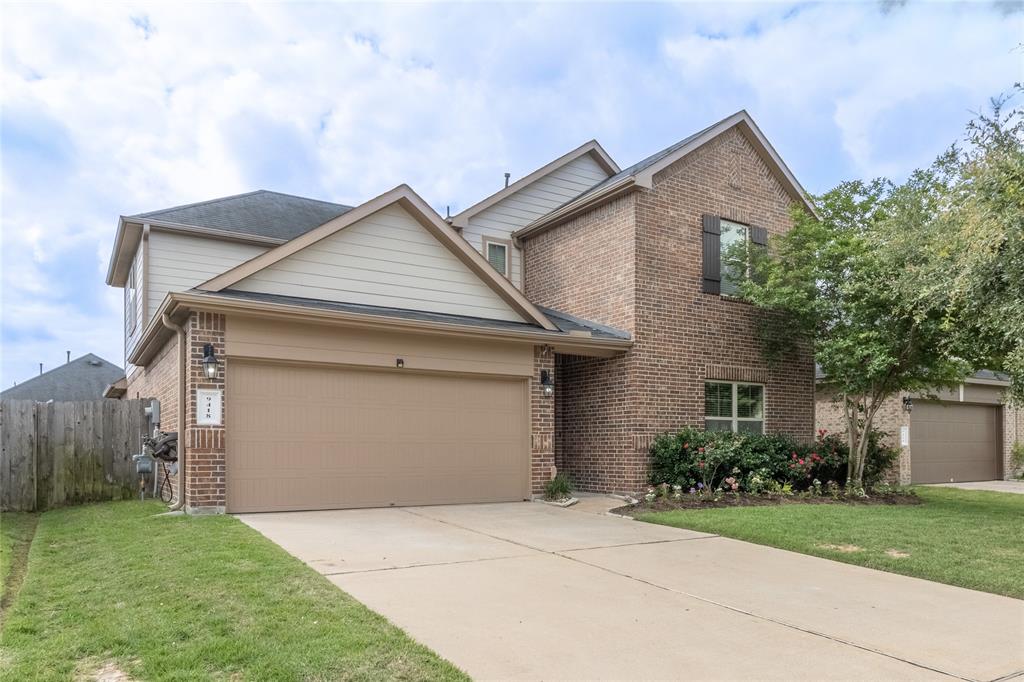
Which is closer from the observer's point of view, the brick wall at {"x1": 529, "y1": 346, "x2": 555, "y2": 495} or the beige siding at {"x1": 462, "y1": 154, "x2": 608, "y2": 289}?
the brick wall at {"x1": 529, "y1": 346, "x2": 555, "y2": 495}

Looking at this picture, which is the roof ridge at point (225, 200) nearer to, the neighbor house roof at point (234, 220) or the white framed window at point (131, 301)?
the neighbor house roof at point (234, 220)

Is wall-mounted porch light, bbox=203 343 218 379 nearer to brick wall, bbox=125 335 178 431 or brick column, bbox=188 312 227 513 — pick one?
brick column, bbox=188 312 227 513

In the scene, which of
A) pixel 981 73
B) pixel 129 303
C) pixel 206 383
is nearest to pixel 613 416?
pixel 206 383

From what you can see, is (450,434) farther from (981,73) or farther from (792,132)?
(792,132)

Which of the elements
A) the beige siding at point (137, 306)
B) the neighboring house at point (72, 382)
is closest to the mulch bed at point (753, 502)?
the beige siding at point (137, 306)

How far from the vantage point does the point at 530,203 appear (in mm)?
16016

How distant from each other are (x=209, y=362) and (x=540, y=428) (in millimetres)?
5256

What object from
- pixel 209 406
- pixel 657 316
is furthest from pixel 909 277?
pixel 209 406

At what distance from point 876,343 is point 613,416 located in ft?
14.8

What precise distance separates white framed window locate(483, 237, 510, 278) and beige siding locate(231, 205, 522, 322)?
11.7 ft

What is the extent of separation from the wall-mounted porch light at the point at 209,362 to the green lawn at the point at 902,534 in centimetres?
605

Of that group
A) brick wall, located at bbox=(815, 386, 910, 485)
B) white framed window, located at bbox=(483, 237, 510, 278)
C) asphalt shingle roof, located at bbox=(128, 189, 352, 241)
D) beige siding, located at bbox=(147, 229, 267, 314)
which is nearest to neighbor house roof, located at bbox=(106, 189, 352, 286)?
asphalt shingle roof, located at bbox=(128, 189, 352, 241)

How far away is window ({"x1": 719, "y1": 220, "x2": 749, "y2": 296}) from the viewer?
45.1 ft

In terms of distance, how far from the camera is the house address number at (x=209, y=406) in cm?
901
